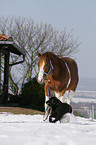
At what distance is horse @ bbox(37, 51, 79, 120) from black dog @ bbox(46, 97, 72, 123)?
28 cm

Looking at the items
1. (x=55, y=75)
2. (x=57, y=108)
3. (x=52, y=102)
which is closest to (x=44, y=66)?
(x=55, y=75)

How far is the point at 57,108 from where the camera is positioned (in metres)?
6.21

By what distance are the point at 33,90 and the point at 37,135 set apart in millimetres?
9124

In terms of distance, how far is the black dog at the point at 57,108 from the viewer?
6132mm

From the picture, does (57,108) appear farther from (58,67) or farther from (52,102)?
(58,67)

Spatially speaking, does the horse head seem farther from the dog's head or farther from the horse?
the dog's head

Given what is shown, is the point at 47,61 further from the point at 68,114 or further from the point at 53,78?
the point at 68,114

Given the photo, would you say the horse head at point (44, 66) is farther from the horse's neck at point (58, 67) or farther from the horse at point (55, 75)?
the horse's neck at point (58, 67)

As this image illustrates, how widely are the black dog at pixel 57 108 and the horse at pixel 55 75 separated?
0.28 metres

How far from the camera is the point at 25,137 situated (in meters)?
4.34

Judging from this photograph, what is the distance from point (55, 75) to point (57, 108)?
0.81m

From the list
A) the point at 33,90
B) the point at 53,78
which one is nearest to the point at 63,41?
the point at 33,90

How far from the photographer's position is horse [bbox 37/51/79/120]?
20.4 feet

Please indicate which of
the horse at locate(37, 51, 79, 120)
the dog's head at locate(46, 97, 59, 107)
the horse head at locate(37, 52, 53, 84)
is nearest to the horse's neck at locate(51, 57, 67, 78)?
the horse at locate(37, 51, 79, 120)
